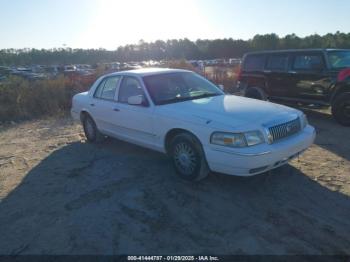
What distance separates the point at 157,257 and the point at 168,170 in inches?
91.1

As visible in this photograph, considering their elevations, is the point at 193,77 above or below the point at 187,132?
above

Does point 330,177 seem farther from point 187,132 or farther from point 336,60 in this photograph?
point 336,60

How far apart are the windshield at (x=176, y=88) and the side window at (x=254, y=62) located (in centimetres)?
452

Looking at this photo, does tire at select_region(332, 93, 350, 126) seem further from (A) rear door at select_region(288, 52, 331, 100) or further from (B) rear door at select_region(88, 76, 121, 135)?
(B) rear door at select_region(88, 76, 121, 135)

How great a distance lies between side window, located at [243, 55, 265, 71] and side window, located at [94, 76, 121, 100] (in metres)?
5.25

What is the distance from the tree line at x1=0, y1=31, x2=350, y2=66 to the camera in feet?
193

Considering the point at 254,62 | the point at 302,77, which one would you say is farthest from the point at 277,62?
the point at 302,77

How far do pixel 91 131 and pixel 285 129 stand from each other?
4145mm

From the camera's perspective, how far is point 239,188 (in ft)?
15.7

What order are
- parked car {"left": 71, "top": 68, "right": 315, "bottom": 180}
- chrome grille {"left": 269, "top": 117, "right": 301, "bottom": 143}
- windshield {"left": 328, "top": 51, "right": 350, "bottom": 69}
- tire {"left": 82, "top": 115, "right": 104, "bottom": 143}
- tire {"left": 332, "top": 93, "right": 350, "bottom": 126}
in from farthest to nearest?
1. windshield {"left": 328, "top": 51, "right": 350, "bottom": 69}
2. tire {"left": 332, "top": 93, "right": 350, "bottom": 126}
3. tire {"left": 82, "top": 115, "right": 104, "bottom": 143}
4. chrome grille {"left": 269, "top": 117, "right": 301, "bottom": 143}
5. parked car {"left": 71, "top": 68, "right": 315, "bottom": 180}

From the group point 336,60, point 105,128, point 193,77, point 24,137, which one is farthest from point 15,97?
point 336,60

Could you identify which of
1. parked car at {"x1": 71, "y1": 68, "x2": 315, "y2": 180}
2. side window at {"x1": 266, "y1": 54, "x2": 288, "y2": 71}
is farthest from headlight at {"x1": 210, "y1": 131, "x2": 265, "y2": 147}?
side window at {"x1": 266, "y1": 54, "x2": 288, "y2": 71}

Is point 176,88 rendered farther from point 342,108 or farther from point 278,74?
point 278,74

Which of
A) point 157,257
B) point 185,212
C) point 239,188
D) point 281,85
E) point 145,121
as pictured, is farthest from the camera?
point 281,85
